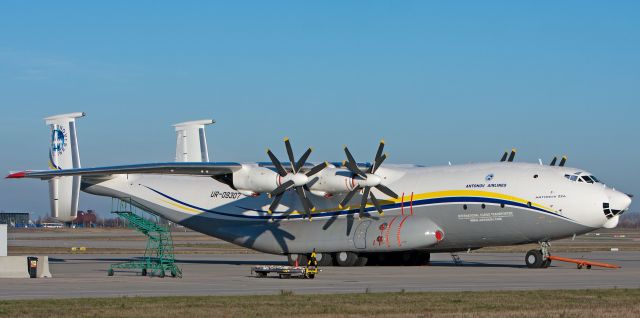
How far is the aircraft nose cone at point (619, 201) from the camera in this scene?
36.4 meters

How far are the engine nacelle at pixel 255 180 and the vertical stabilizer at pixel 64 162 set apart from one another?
6914mm

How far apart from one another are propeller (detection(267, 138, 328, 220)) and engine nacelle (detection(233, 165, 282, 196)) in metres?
0.29

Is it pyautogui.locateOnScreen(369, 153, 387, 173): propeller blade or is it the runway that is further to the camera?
pyautogui.locateOnScreen(369, 153, 387, 173): propeller blade

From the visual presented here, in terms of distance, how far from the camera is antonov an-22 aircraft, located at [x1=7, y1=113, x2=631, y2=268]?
122ft

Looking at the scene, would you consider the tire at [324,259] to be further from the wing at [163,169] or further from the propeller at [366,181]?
the wing at [163,169]

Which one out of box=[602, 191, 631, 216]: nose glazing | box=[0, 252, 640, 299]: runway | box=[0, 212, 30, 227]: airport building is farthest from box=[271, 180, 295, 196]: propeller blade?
box=[0, 212, 30, 227]: airport building

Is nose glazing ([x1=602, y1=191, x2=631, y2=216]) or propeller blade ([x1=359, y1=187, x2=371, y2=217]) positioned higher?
propeller blade ([x1=359, y1=187, x2=371, y2=217])

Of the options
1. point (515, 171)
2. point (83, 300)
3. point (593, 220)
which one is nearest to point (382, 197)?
point (515, 171)

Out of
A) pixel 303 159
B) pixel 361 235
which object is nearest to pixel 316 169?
pixel 303 159

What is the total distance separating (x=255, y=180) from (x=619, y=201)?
1439cm

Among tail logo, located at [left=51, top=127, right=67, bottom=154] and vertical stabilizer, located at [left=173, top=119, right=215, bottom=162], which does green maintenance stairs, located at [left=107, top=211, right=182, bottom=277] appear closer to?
tail logo, located at [left=51, top=127, right=67, bottom=154]

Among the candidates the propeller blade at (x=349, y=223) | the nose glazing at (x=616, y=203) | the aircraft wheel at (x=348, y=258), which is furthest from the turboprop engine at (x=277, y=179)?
the nose glazing at (x=616, y=203)

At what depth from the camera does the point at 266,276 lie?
3297cm

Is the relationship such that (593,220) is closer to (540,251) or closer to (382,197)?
(540,251)
